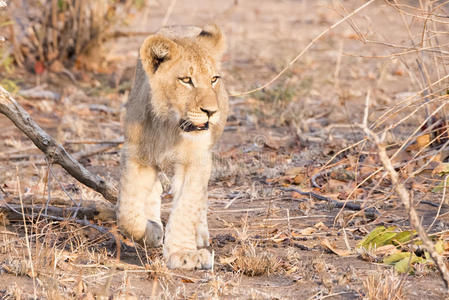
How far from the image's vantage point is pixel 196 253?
4.03 m

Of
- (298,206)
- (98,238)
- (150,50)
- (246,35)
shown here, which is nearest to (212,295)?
(98,238)

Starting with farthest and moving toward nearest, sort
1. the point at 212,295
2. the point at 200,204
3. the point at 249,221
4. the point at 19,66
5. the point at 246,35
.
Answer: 1. the point at 246,35
2. the point at 19,66
3. the point at 249,221
4. the point at 200,204
5. the point at 212,295

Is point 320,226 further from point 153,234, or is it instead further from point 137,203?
point 137,203

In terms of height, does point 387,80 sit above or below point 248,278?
above

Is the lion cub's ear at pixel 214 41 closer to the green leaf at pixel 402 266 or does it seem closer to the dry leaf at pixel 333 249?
the dry leaf at pixel 333 249

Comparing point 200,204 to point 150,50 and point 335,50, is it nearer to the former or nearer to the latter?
point 150,50

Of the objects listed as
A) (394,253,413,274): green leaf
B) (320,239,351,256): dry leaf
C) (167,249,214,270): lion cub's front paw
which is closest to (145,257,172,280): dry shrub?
(167,249,214,270): lion cub's front paw

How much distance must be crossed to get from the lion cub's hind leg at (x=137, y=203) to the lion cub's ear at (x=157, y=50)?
642 mm

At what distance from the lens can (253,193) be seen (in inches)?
219

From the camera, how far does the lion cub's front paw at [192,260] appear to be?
401cm

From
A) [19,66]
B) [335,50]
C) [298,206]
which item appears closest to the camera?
[298,206]

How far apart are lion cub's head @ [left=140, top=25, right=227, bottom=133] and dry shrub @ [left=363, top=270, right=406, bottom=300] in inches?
48.9

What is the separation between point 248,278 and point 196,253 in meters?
0.37

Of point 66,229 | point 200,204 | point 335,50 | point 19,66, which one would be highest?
point 335,50
